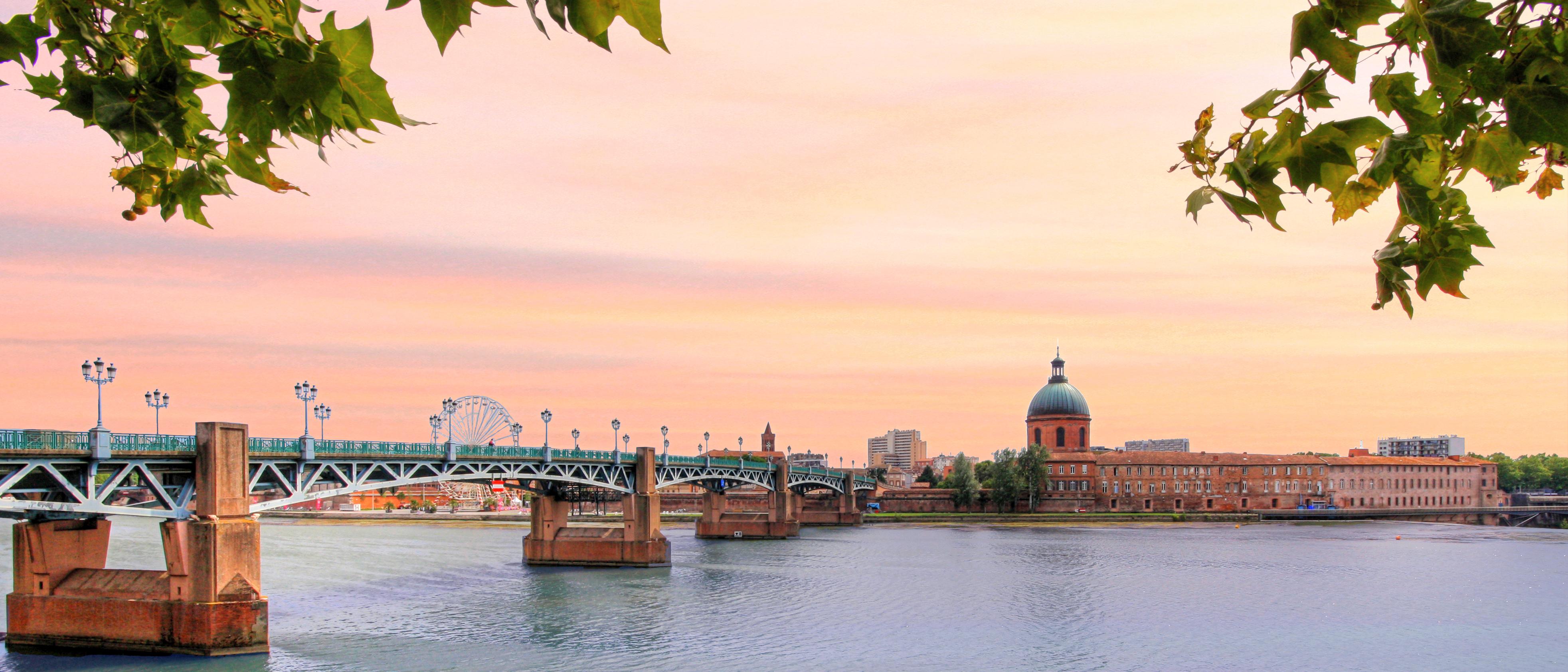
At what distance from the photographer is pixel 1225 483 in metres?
148

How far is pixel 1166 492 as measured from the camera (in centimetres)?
14762

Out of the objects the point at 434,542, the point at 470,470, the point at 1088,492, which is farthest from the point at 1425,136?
the point at 1088,492

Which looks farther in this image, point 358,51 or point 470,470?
point 470,470

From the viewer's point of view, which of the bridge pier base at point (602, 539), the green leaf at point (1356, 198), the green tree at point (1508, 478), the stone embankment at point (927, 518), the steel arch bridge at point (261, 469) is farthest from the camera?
the green tree at point (1508, 478)

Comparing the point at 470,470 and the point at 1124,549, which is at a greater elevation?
the point at 470,470

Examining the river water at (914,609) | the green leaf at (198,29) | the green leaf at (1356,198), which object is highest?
the green leaf at (198,29)

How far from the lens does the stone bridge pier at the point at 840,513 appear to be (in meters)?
137

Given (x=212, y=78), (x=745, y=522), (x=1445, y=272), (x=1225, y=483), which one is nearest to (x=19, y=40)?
(x=212, y=78)

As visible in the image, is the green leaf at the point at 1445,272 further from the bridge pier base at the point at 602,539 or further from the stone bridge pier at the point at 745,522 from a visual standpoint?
the stone bridge pier at the point at 745,522

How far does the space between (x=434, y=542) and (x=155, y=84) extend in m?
103

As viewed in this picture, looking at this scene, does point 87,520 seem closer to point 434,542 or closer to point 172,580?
point 172,580

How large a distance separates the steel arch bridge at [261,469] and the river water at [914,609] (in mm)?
5646

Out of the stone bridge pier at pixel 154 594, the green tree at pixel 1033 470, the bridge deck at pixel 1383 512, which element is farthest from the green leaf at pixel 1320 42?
the bridge deck at pixel 1383 512

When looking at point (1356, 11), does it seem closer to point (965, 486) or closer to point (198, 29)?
point (198, 29)
